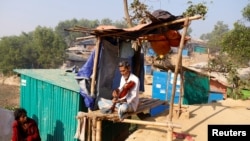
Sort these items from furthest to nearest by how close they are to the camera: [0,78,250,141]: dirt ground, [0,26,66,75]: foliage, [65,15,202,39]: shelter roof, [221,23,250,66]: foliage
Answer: [0,26,66,75]: foliage < [221,23,250,66]: foliage < [0,78,250,141]: dirt ground < [65,15,202,39]: shelter roof

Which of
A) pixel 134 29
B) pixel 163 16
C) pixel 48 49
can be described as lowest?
pixel 134 29

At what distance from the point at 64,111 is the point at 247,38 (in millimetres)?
11936

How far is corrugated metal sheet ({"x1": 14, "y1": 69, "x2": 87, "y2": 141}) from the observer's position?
7047 millimetres

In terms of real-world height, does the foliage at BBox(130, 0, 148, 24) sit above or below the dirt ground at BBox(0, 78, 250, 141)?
above

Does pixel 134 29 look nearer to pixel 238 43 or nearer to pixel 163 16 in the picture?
pixel 163 16

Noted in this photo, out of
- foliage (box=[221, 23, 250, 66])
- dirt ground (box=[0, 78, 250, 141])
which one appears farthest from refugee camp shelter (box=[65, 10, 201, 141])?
foliage (box=[221, 23, 250, 66])

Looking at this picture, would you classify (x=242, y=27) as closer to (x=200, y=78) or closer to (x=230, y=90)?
(x=230, y=90)

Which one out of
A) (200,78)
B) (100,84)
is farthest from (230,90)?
(100,84)

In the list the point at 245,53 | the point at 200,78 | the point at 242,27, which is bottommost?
the point at 200,78

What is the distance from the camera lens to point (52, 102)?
767 cm

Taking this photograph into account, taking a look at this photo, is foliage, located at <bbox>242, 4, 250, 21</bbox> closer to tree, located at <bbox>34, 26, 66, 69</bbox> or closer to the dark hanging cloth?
the dark hanging cloth

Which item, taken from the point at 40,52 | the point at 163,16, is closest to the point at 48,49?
the point at 40,52

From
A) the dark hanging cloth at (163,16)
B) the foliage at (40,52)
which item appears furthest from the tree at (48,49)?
the dark hanging cloth at (163,16)

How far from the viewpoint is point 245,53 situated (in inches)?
597
